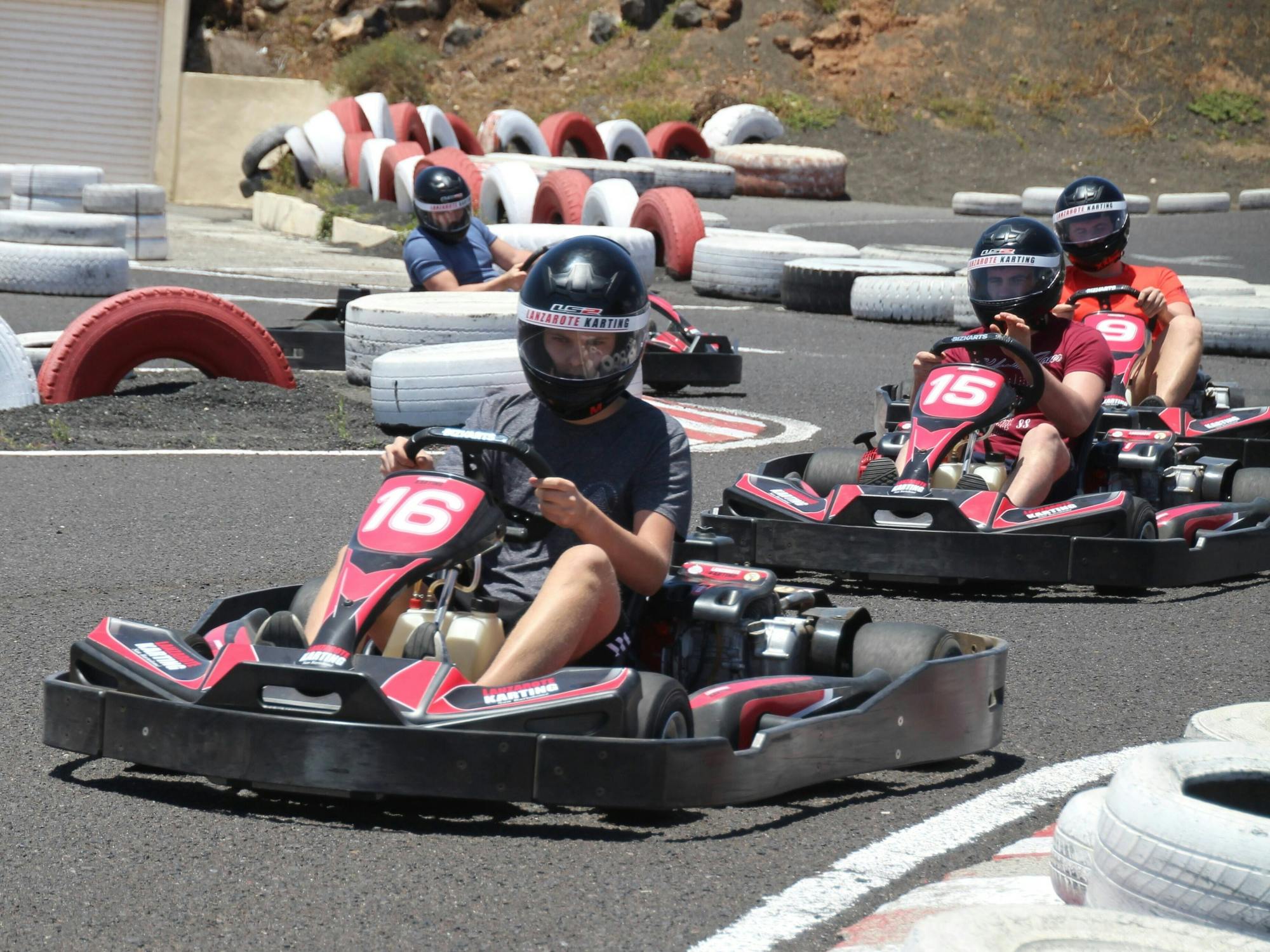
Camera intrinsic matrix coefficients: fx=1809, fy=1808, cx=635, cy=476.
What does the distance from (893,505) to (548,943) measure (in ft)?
10.2

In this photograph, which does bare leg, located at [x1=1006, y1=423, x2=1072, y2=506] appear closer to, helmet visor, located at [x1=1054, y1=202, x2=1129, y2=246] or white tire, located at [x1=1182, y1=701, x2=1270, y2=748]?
helmet visor, located at [x1=1054, y1=202, x2=1129, y2=246]

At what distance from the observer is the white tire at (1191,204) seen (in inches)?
880

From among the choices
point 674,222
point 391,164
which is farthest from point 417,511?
point 391,164

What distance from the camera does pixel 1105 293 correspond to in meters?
7.24

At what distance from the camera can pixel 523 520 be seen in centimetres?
370

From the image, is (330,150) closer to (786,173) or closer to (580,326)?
(786,173)

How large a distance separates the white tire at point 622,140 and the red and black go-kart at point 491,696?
19.8 metres

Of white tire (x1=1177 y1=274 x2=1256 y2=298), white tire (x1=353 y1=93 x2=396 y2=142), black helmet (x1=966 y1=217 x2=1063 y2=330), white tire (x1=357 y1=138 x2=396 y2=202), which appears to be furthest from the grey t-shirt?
white tire (x1=353 y1=93 x2=396 y2=142)

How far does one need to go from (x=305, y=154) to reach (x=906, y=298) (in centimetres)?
972

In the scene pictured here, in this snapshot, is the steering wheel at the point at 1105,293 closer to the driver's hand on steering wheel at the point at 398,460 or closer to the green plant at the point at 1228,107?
the driver's hand on steering wheel at the point at 398,460

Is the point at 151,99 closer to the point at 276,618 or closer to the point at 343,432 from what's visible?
the point at 343,432

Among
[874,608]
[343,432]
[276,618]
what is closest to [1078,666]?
[874,608]

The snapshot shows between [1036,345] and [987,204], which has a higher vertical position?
[987,204]

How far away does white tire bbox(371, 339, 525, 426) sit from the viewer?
8000 millimetres
